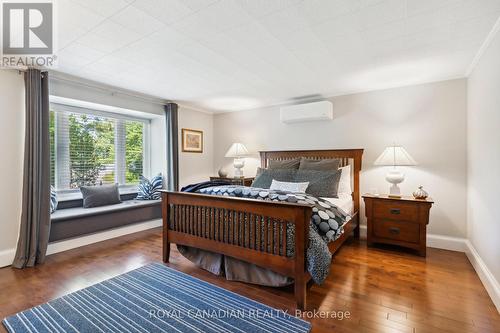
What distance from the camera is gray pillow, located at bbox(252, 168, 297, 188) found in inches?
139

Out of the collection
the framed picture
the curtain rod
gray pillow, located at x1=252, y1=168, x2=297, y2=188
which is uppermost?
the curtain rod

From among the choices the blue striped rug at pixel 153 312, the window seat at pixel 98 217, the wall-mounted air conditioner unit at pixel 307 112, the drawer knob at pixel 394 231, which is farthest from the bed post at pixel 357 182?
the window seat at pixel 98 217

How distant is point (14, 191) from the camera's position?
107 inches

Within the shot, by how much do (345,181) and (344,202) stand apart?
1.74ft

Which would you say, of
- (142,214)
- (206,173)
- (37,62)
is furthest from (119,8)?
(206,173)

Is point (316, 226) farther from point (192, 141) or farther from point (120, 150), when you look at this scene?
point (120, 150)

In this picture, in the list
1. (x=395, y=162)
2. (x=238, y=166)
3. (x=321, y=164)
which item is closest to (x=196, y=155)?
(x=238, y=166)

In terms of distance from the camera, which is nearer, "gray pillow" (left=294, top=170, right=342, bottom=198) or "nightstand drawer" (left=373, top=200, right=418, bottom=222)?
"nightstand drawer" (left=373, top=200, right=418, bottom=222)

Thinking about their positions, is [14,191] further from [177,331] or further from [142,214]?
[177,331]

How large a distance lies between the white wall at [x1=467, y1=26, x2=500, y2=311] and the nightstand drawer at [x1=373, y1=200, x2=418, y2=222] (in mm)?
571

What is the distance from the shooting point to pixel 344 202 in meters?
3.06

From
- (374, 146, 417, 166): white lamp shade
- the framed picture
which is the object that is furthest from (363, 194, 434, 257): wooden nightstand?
the framed picture

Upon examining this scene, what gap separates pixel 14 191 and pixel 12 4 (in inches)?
78.4

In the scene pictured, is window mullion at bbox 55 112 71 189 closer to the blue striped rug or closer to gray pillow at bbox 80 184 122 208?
gray pillow at bbox 80 184 122 208
